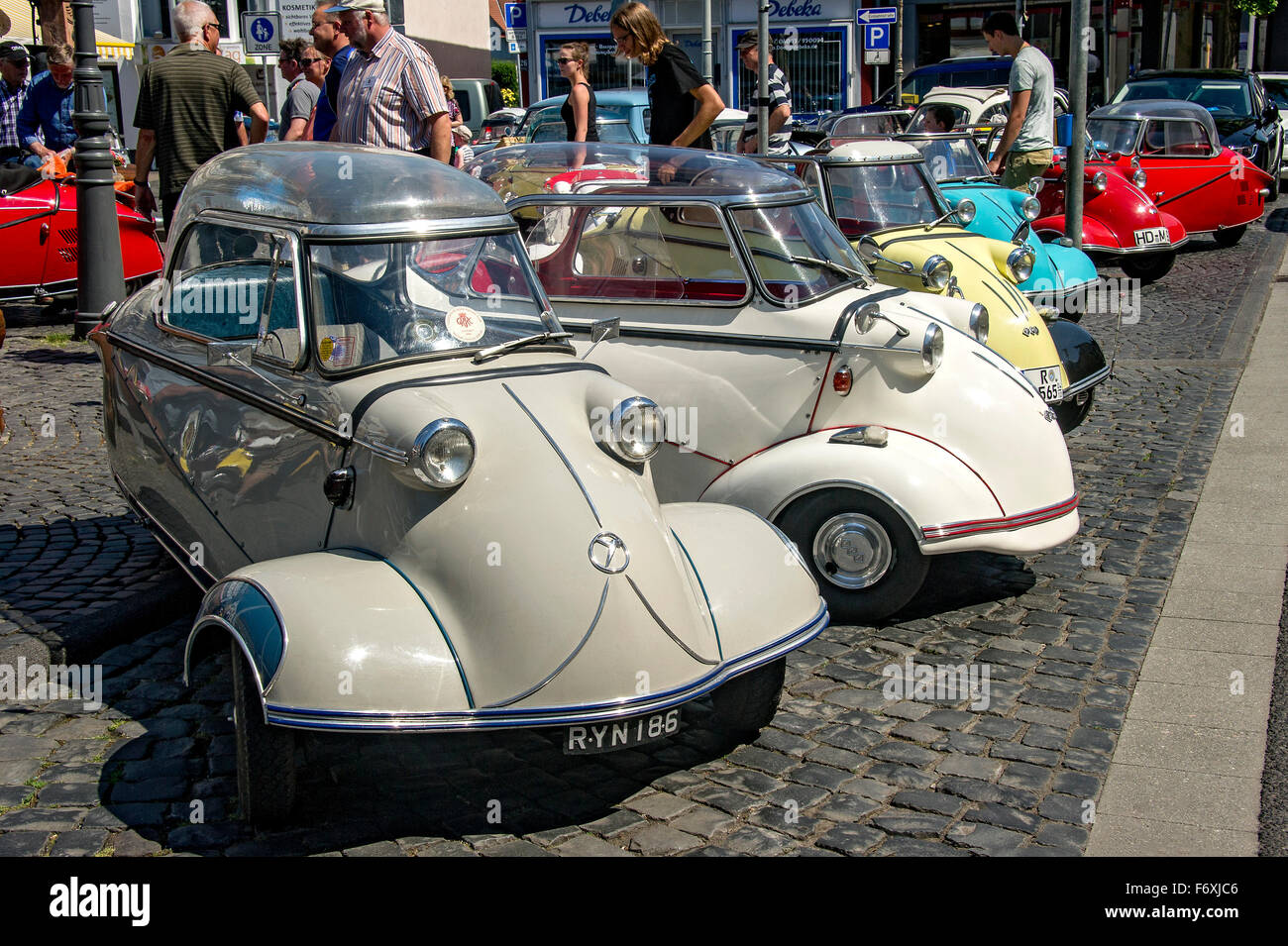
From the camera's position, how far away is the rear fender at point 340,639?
11.4ft

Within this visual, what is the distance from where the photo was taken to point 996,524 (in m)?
5.33

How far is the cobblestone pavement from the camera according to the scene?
3.77 meters

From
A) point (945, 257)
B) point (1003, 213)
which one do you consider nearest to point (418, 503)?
point (945, 257)

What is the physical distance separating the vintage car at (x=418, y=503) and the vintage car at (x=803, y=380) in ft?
3.39

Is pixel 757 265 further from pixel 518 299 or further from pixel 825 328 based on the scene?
pixel 518 299

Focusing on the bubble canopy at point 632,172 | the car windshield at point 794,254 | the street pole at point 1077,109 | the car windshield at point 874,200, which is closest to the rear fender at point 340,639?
the car windshield at point 794,254

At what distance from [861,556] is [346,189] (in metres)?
2.44

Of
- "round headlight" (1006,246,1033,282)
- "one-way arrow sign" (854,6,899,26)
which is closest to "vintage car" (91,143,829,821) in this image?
"round headlight" (1006,246,1033,282)

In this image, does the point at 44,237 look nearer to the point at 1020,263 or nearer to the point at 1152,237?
the point at 1020,263

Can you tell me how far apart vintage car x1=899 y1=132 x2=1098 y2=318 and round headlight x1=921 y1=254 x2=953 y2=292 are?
203 centimetres

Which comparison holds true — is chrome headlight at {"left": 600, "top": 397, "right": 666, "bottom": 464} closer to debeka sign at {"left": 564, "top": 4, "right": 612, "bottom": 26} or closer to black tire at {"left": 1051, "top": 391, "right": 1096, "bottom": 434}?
black tire at {"left": 1051, "top": 391, "right": 1096, "bottom": 434}

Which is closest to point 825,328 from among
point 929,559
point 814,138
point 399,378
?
point 929,559

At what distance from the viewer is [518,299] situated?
4535mm
